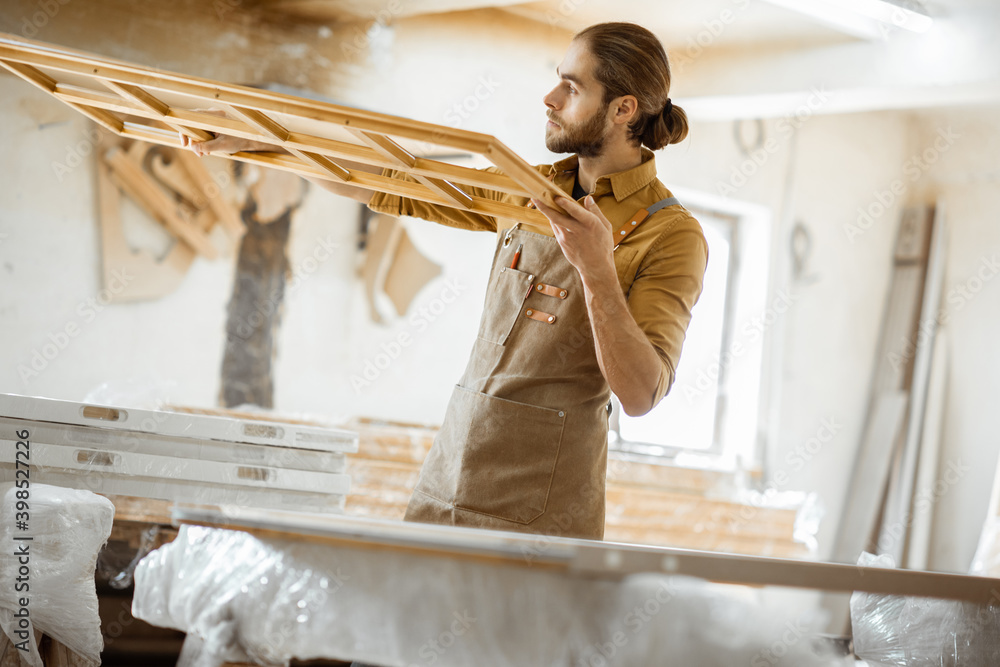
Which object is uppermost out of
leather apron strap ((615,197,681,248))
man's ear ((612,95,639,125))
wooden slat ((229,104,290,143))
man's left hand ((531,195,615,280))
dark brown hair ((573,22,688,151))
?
dark brown hair ((573,22,688,151))

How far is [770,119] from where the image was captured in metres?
4.65

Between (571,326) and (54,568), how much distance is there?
897mm

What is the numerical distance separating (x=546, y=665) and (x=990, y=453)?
4.66 meters

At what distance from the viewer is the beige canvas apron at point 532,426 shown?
4.83 ft

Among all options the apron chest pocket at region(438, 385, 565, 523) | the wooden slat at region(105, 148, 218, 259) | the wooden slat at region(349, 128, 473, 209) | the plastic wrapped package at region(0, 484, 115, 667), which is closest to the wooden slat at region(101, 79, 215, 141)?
the wooden slat at region(349, 128, 473, 209)

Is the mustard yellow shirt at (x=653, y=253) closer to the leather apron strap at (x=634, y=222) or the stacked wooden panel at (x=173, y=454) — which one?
the leather apron strap at (x=634, y=222)

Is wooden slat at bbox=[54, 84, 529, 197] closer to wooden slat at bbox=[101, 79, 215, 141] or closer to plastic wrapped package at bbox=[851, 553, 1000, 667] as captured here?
wooden slat at bbox=[101, 79, 215, 141]

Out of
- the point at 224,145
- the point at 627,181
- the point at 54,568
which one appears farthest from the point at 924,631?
the point at 224,145

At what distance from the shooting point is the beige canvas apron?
1.47 m

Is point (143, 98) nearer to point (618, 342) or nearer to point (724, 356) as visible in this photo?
point (618, 342)

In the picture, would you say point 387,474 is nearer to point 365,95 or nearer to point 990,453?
point 365,95

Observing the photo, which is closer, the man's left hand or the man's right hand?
the man's left hand

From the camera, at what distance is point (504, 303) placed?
1.60 meters

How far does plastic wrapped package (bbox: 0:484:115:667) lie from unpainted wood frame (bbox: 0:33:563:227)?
2.00 feet
